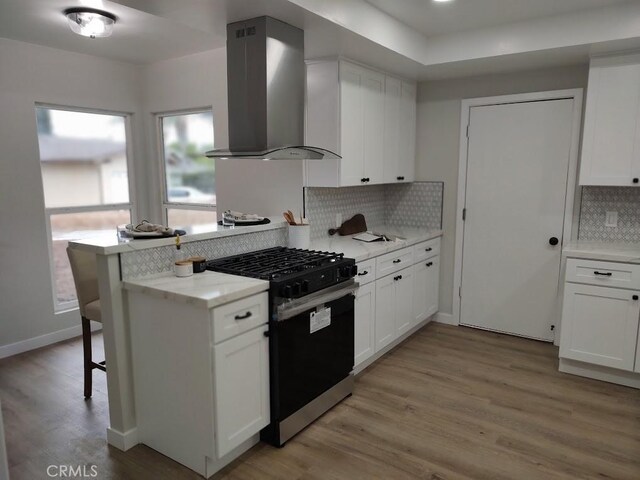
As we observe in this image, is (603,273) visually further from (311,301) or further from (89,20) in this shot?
(89,20)

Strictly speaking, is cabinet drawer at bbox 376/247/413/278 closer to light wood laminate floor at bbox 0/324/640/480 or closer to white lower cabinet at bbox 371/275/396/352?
white lower cabinet at bbox 371/275/396/352

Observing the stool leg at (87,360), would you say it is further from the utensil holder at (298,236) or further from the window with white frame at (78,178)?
the utensil holder at (298,236)

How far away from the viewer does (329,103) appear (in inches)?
134

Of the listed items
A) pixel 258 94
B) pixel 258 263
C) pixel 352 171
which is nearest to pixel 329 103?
pixel 352 171

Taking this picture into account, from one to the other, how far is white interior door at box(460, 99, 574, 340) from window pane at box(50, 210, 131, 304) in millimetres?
3496

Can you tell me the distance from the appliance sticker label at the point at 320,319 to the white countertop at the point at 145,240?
0.75 meters

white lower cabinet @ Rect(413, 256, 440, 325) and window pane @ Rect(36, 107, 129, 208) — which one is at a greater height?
window pane @ Rect(36, 107, 129, 208)

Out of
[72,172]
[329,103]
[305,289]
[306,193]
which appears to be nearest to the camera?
[305,289]

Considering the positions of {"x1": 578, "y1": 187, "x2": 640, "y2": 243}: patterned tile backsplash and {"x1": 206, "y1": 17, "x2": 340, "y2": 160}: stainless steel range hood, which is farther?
{"x1": 578, "y1": 187, "x2": 640, "y2": 243}: patterned tile backsplash

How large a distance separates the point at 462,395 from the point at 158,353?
79.7 inches

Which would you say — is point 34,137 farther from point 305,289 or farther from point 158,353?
point 305,289

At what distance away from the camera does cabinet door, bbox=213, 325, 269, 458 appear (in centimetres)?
219

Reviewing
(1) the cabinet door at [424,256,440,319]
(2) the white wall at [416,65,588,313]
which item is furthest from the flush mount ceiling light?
(1) the cabinet door at [424,256,440,319]

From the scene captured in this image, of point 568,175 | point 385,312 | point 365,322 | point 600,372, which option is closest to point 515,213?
point 568,175
